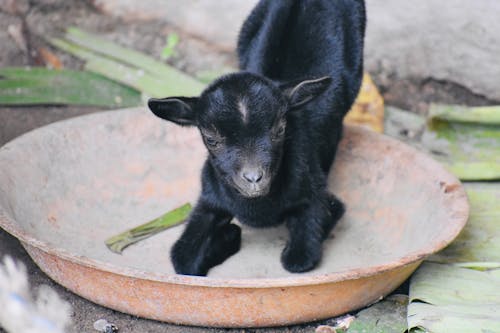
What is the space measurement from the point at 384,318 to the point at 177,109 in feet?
4.75

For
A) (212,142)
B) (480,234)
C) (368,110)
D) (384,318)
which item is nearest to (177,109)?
(212,142)

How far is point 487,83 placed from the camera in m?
5.89

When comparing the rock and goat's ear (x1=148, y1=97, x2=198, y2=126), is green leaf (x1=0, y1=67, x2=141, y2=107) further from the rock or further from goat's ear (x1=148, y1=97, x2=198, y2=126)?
goat's ear (x1=148, y1=97, x2=198, y2=126)

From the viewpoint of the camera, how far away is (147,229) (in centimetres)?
479

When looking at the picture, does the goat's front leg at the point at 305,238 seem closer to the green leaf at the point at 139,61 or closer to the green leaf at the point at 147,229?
the green leaf at the point at 147,229

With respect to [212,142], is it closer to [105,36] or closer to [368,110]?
[368,110]

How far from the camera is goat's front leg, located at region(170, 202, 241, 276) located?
427cm

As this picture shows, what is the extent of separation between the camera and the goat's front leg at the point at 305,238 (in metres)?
4.30

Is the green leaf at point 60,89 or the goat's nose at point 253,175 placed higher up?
the goat's nose at point 253,175

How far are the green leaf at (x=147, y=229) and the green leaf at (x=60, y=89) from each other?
1.59m

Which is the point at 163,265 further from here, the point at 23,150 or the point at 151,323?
the point at 23,150

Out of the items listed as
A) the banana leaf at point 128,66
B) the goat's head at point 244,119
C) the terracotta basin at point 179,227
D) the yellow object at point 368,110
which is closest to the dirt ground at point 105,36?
the banana leaf at point 128,66

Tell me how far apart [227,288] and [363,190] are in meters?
1.77

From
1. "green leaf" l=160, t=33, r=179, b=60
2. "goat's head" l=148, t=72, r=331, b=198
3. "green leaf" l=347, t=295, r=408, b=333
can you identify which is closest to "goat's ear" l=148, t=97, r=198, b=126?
"goat's head" l=148, t=72, r=331, b=198
